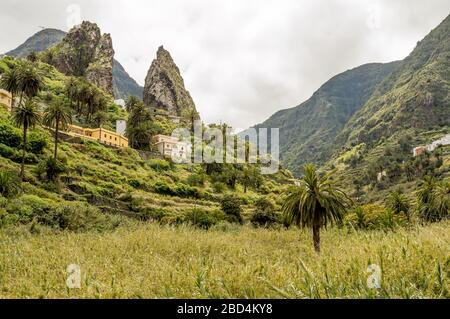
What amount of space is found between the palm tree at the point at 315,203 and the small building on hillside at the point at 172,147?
67.0 meters

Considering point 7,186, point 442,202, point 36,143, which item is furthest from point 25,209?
point 442,202

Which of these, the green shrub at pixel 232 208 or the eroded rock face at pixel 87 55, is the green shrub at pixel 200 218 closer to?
the green shrub at pixel 232 208

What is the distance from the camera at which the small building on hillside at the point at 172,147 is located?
97250mm

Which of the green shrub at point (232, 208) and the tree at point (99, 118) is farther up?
the tree at point (99, 118)

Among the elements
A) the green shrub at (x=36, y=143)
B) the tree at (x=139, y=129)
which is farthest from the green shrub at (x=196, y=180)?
the green shrub at (x=36, y=143)

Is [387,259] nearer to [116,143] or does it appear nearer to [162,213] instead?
[162,213]

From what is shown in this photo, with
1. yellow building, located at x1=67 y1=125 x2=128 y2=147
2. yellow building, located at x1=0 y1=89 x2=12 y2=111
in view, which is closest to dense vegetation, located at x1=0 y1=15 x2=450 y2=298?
yellow building, located at x1=0 y1=89 x2=12 y2=111

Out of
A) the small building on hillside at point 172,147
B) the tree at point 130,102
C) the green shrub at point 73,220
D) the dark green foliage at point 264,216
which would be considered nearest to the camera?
the green shrub at point 73,220

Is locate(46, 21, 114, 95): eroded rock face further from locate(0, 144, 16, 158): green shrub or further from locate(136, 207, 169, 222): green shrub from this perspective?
locate(136, 207, 169, 222): green shrub

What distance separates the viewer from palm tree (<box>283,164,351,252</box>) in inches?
1155

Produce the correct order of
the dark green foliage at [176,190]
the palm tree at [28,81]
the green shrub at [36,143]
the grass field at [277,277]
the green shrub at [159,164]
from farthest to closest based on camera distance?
1. the green shrub at [159,164]
2. the palm tree at [28,81]
3. the dark green foliage at [176,190]
4. the green shrub at [36,143]
5. the grass field at [277,277]

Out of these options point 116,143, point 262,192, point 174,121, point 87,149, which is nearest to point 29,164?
point 87,149

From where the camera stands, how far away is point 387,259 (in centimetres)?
664

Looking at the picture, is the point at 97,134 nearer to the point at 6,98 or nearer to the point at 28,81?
the point at 28,81
